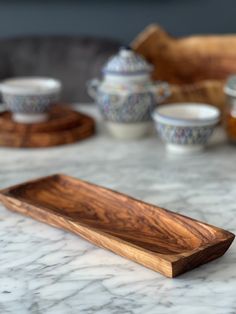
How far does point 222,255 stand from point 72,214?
0.27m

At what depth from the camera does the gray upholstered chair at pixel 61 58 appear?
221 centimetres

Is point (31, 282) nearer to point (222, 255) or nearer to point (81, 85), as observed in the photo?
point (222, 255)

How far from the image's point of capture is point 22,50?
7.40ft

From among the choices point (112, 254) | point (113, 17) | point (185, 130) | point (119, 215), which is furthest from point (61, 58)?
point (112, 254)

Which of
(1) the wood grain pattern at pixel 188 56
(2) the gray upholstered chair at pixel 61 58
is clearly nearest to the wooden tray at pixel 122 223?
(1) the wood grain pattern at pixel 188 56

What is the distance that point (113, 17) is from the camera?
8.26 feet

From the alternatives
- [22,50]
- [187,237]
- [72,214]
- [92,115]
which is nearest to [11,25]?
[22,50]

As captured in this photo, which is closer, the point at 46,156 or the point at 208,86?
the point at 46,156

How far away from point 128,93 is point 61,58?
0.87m

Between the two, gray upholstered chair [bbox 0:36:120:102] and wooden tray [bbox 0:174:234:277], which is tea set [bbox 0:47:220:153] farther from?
gray upholstered chair [bbox 0:36:120:102]

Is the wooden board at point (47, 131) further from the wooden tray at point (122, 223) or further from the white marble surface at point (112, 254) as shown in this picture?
the wooden tray at point (122, 223)

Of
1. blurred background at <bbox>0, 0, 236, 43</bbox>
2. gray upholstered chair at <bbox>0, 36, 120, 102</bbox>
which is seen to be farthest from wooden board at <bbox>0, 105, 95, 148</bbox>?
blurred background at <bbox>0, 0, 236, 43</bbox>

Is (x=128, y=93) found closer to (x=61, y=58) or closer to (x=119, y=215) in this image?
(x=119, y=215)

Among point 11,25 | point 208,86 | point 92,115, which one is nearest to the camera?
point 208,86
